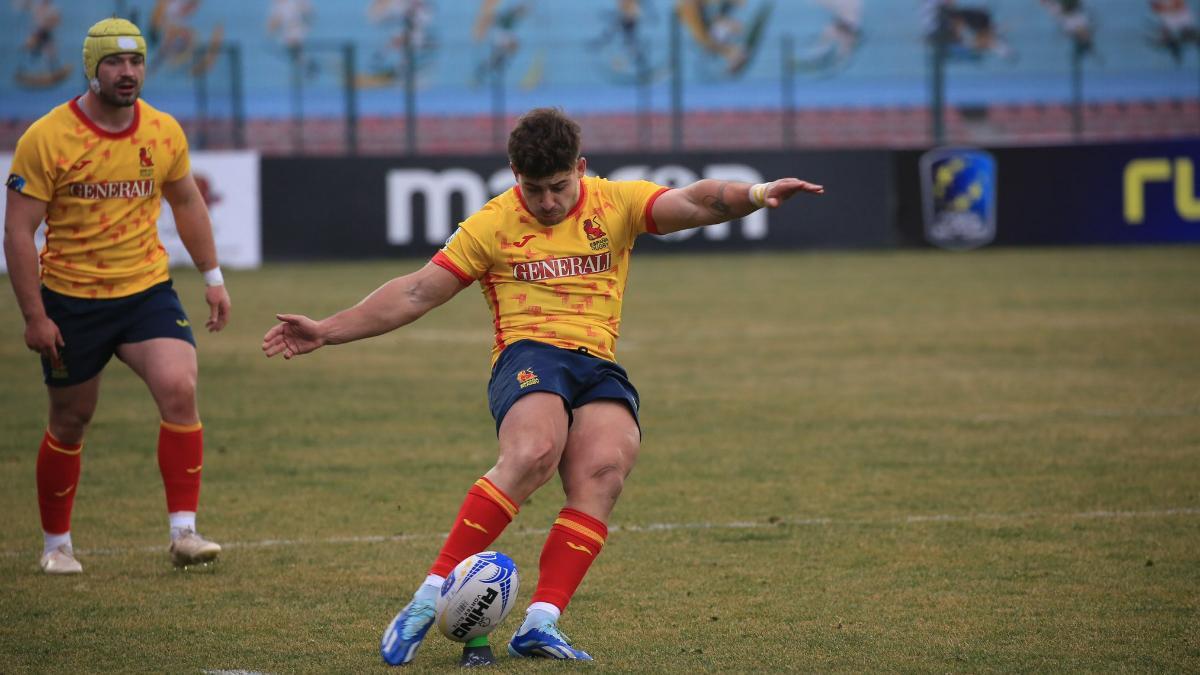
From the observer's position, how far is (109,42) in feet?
20.1

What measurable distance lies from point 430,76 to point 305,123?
2.63 meters

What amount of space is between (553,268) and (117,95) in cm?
216

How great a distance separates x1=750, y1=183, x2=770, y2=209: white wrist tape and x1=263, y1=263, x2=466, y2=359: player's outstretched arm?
1009 millimetres

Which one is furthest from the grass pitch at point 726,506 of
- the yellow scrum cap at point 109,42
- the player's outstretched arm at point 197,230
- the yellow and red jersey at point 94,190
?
the yellow scrum cap at point 109,42

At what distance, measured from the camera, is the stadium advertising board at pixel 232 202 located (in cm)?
2233

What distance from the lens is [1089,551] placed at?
632 cm

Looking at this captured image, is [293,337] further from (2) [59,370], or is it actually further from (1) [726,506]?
(1) [726,506]

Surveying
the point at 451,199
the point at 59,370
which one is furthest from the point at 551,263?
the point at 451,199

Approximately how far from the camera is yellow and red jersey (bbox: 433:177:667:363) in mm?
5133

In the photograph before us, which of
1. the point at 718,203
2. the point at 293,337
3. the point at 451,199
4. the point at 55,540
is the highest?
the point at 718,203

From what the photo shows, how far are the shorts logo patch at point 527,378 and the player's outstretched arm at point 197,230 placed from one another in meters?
2.02

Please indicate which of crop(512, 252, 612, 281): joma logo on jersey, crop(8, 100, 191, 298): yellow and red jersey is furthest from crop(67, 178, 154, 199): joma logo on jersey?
crop(512, 252, 612, 281): joma logo on jersey

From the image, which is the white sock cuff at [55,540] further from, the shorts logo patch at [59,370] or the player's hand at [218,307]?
the player's hand at [218,307]

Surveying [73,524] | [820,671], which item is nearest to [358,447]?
[73,524]
